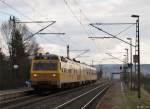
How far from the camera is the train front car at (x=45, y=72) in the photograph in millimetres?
45125

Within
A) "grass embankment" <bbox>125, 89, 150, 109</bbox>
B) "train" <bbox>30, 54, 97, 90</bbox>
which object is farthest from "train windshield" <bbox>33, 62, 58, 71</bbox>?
"grass embankment" <bbox>125, 89, 150, 109</bbox>

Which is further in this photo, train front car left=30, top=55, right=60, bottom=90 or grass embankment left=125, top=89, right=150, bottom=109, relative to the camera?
train front car left=30, top=55, right=60, bottom=90

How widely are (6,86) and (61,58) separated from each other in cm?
1161

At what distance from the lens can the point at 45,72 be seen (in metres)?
45.9

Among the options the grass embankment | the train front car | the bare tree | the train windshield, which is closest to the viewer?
the grass embankment

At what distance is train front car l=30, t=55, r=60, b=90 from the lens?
45.1 meters

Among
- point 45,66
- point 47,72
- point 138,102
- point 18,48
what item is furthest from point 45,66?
point 18,48

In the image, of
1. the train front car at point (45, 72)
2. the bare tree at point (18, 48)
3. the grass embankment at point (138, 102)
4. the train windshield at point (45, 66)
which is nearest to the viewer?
the grass embankment at point (138, 102)

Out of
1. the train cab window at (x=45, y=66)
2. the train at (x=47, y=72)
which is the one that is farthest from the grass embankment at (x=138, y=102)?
the train cab window at (x=45, y=66)

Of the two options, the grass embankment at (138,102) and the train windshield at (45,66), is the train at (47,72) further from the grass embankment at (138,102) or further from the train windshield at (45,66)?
the grass embankment at (138,102)

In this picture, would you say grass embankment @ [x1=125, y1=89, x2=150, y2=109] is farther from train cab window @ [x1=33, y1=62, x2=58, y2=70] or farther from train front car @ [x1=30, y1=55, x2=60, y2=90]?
train cab window @ [x1=33, y1=62, x2=58, y2=70]

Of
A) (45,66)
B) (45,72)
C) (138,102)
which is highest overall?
(45,66)

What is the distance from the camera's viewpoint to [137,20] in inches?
1660

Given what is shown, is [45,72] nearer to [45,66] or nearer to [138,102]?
[45,66]
